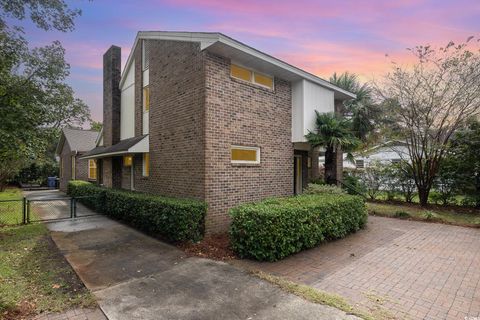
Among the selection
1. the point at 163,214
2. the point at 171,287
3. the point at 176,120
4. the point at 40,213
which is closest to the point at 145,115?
the point at 176,120

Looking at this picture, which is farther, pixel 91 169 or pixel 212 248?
pixel 91 169

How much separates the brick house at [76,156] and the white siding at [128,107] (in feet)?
23.3

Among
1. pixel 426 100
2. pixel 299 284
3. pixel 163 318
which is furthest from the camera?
pixel 426 100

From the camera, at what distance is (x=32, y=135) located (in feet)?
27.6

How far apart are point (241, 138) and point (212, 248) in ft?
11.9

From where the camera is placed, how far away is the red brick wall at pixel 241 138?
7.97 m

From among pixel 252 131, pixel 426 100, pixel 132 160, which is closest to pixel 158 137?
pixel 132 160

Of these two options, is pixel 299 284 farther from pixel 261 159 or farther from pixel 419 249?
pixel 261 159

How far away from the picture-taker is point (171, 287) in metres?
4.72

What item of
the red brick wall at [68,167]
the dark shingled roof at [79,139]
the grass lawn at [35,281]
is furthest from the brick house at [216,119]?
the dark shingled roof at [79,139]

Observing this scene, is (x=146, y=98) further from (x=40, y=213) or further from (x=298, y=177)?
(x=298, y=177)

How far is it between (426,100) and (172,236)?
12291 millimetres

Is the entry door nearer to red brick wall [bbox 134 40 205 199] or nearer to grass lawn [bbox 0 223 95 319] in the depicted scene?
red brick wall [bbox 134 40 205 199]

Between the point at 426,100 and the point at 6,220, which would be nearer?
the point at 6,220
